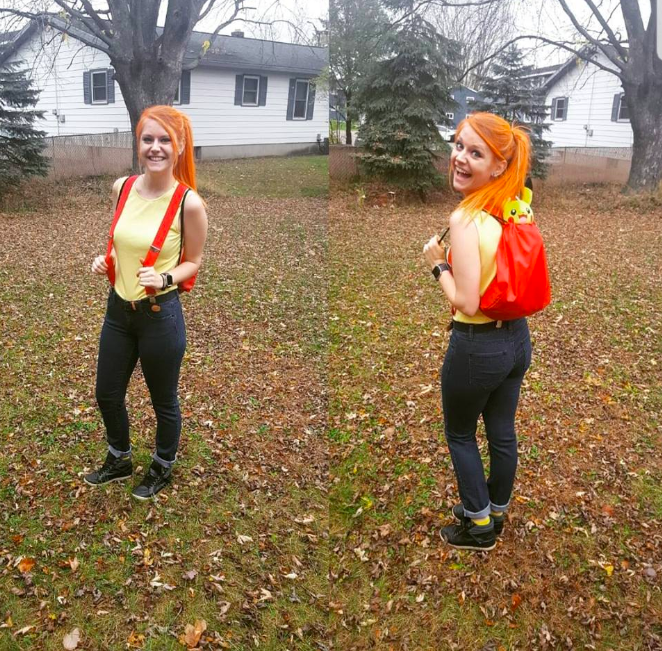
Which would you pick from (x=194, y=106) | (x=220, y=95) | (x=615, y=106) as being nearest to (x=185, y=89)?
(x=194, y=106)

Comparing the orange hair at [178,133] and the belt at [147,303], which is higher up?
the orange hair at [178,133]

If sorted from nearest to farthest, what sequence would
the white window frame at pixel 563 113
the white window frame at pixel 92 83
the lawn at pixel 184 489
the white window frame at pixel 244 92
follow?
the lawn at pixel 184 489 → the white window frame at pixel 92 83 → the white window frame at pixel 244 92 → the white window frame at pixel 563 113

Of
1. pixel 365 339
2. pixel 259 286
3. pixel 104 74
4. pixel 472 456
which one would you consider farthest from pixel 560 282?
pixel 104 74

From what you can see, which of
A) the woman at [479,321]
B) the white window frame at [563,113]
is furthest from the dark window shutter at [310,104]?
the woman at [479,321]

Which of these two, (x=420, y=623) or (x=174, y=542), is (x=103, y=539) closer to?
(x=174, y=542)

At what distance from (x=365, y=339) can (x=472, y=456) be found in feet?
10.1

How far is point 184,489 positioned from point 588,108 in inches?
964

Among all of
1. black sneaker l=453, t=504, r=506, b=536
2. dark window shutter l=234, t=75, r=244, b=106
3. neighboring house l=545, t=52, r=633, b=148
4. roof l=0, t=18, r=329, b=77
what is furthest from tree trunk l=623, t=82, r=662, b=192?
black sneaker l=453, t=504, r=506, b=536

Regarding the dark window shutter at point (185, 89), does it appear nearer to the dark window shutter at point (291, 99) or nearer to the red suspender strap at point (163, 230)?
the dark window shutter at point (291, 99)

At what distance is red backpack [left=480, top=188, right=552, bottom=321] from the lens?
214 centimetres

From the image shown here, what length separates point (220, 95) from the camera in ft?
68.3

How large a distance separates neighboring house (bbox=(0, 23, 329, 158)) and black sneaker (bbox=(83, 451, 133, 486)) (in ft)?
58.5

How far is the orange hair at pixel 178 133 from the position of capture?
2.63 metres

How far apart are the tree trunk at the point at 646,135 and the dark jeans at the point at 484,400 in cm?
1349
